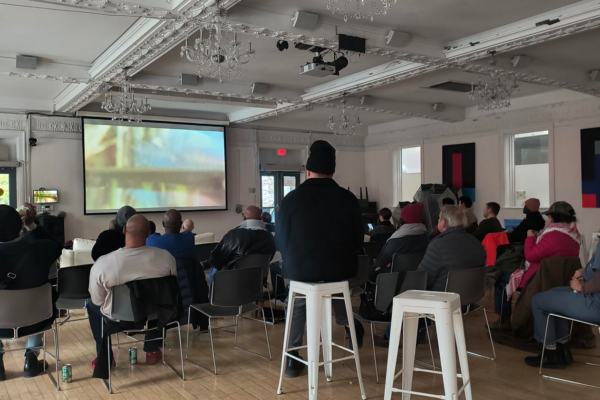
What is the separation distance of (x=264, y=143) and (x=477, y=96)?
6.34 metres

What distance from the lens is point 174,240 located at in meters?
4.49

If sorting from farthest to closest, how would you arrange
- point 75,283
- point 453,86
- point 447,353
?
point 453,86 → point 75,283 → point 447,353

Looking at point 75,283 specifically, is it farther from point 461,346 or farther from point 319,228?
point 461,346

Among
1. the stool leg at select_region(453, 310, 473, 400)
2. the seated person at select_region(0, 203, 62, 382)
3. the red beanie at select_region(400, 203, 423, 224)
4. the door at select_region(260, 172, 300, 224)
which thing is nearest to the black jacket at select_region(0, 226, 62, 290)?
the seated person at select_region(0, 203, 62, 382)

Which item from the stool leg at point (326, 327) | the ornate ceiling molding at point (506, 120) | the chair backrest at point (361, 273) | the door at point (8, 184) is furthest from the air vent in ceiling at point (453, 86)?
the door at point (8, 184)

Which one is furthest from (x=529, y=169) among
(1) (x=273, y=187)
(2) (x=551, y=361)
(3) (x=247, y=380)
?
(3) (x=247, y=380)

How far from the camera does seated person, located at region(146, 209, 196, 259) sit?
14.7 feet

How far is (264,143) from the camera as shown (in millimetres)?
12359

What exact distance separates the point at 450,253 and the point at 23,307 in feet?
10.6

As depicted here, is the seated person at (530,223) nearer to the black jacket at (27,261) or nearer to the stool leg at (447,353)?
the stool leg at (447,353)

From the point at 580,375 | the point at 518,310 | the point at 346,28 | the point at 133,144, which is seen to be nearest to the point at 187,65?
the point at 346,28

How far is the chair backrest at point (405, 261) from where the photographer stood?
4625 millimetres

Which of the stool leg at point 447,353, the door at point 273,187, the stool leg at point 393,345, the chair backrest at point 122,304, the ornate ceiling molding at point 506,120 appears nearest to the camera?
the stool leg at point 447,353

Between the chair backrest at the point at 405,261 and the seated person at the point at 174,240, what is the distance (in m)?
1.92
